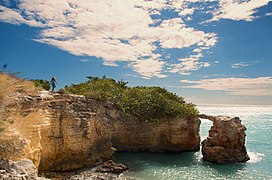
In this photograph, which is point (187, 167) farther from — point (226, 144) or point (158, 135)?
point (158, 135)

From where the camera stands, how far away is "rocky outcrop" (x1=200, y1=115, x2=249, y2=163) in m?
24.6

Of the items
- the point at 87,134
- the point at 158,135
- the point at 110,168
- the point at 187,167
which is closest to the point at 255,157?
the point at 187,167

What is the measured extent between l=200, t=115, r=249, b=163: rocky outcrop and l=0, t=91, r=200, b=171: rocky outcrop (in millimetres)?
Result: 3560

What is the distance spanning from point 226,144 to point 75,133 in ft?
51.8

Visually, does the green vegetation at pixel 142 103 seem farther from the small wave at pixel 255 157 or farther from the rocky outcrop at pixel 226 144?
the small wave at pixel 255 157

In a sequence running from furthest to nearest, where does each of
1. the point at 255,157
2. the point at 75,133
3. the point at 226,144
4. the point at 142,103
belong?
the point at 142,103
the point at 255,157
the point at 226,144
the point at 75,133

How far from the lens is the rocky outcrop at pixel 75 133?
506 inches

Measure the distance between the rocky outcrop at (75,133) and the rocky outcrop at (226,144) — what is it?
356cm

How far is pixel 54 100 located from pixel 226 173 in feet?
51.1

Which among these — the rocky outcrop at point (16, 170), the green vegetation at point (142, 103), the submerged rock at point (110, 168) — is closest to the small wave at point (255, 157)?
the green vegetation at point (142, 103)

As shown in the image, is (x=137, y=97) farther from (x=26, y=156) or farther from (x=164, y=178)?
(x=26, y=156)

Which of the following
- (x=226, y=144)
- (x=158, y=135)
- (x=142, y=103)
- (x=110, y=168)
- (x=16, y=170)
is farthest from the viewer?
(x=142, y=103)

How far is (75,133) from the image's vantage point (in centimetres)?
1891

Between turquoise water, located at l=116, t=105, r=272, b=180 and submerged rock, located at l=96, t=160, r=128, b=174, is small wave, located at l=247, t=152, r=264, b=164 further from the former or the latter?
submerged rock, located at l=96, t=160, r=128, b=174
